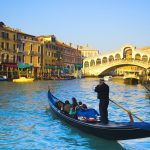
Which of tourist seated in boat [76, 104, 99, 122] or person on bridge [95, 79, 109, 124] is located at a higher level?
person on bridge [95, 79, 109, 124]

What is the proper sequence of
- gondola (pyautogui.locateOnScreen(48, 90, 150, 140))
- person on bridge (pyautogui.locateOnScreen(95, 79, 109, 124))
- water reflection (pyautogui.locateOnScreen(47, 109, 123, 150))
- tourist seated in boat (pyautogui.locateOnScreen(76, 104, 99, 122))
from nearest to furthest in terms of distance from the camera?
gondola (pyautogui.locateOnScreen(48, 90, 150, 140)) → water reflection (pyautogui.locateOnScreen(47, 109, 123, 150)) → person on bridge (pyautogui.locateOnScreen(95, 79, 109, 124)) → tourist seated in boat (pyautogui.locateOnScreen(76, 104, 99, 122))

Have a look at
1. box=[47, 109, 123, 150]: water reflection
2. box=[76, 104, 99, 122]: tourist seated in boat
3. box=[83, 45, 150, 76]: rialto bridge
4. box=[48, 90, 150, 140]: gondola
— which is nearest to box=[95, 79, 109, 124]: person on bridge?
box=[48, 90, 150, 140]: gondola

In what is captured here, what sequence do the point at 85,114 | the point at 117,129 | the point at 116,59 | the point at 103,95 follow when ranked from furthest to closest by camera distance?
the point at 116,59 → the point at 85,114 → the point at 103,95 → the point at 117,129

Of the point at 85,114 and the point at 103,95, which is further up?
the point at 103,95

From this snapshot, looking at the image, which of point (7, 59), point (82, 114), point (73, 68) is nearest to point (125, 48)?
point (73, 68)

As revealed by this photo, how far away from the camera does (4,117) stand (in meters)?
11.1

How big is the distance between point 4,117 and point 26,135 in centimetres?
280

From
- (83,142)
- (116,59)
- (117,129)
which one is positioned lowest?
(83,142)

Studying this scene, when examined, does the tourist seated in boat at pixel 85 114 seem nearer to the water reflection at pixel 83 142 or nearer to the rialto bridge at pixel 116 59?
the water reflection at pixel 83 142

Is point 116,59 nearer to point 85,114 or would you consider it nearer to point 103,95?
point 85,114

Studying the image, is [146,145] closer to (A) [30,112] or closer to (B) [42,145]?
(B) [42,145]

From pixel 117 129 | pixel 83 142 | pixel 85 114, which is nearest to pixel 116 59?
pixel 85 114

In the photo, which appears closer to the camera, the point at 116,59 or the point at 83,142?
the point at 83,142

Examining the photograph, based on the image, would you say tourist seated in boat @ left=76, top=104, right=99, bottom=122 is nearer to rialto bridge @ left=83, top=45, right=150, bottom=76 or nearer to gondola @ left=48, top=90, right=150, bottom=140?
gondola @ left=48, top=90, right=150, bottom=140
